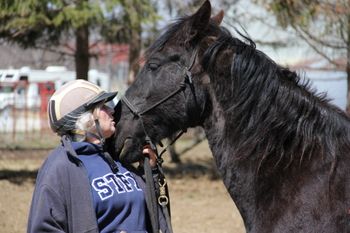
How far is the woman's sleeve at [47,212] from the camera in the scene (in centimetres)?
275

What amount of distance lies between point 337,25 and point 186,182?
4.48m

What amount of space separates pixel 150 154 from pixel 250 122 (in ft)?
2.06

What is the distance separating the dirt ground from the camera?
7746 mm

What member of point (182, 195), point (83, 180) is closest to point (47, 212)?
point (83, 180)

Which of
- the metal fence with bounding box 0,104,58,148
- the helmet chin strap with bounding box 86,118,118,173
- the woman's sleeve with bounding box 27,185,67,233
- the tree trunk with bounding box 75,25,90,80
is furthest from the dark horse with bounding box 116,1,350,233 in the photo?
the metal fence with bounding box 0,104,58,148

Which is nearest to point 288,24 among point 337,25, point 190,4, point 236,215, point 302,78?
point 337,25

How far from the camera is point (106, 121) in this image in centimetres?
306

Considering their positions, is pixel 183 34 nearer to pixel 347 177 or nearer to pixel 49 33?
pixel 347 177

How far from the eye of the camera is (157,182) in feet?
11.0

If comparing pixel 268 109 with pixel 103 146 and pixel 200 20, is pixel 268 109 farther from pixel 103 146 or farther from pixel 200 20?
pixel 103 146

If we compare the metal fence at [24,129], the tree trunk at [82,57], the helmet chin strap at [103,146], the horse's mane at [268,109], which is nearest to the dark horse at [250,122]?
the horse's mane at [268,109]

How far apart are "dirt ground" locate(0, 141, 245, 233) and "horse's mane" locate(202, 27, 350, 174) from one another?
456cm

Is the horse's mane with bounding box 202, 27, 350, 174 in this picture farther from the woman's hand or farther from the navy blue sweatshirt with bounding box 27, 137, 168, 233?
the navy blue sweatshirt with bounding box 27, 137, 168, 233

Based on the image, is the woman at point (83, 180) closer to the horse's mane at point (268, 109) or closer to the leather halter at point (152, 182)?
the leather halter at point (152, 182)
